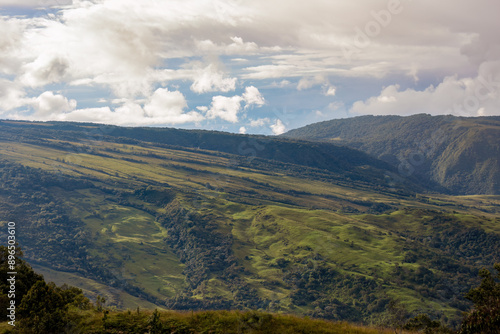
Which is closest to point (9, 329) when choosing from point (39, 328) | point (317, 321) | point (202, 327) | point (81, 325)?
point (39, 328)

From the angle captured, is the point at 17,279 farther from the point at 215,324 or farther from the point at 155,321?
the point at 215,324

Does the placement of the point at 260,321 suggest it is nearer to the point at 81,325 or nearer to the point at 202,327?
the point at 202,327

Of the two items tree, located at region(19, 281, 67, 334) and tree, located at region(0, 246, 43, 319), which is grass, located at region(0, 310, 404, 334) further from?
tree, located at region(0, 246, 43, 319)

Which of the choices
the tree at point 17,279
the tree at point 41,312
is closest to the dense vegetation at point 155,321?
the tree at point 41,312

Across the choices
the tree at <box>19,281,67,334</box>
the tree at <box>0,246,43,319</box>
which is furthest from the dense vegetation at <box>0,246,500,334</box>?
the tree at <box>0,246,43,319</box>

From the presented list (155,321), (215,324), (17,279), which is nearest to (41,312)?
(155,321)

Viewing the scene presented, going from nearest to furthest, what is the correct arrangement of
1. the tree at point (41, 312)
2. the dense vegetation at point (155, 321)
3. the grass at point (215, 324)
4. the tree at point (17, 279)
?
the tree at point (41, 312) < the dense vegetation at point (155, 321) < the grass at point (215, 324) < the tree at point (17, 279)

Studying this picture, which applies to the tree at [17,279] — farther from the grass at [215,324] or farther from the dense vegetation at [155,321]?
the grass at [215,324]

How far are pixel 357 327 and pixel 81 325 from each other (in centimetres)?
2357

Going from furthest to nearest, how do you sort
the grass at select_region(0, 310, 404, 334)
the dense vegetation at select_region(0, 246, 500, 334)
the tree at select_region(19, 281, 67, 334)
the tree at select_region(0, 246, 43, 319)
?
the tree at select_region(0, 246, 43, 319)
the grass at select_region(0, 310, 404, 334)
the dense vegetation at select_region(0, 246, 500, 334)
the tree at select_region(19, 281, 67, 334)

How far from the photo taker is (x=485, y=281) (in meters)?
42.2

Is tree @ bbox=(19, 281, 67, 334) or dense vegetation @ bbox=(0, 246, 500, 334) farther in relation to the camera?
dense vegetation @ bbox=(0, 246, 500, 334)

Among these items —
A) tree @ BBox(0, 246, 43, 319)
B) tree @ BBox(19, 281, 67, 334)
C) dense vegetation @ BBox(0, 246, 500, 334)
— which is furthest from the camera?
tree @ BBox(0, 246, 43, 319)

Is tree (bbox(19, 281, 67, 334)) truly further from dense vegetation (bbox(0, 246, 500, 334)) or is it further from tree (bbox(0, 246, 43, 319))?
tree (bbox(0, 246, 43, 319))
